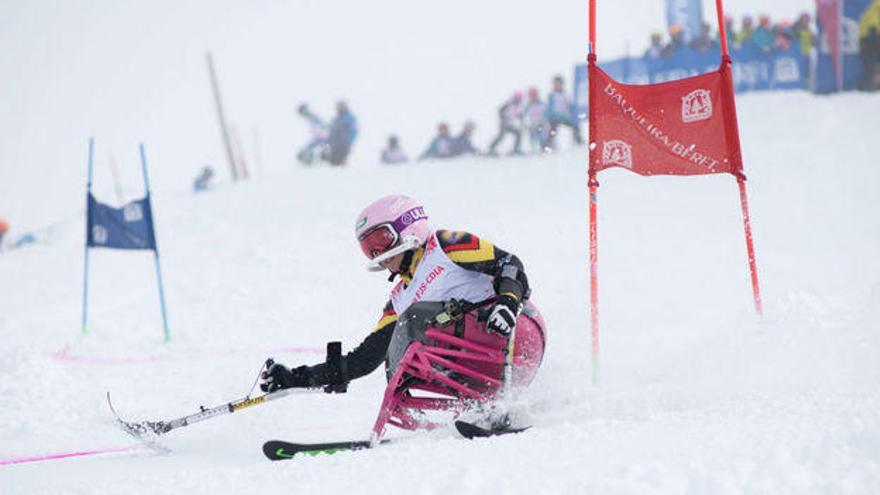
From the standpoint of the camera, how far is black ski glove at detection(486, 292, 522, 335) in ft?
13.3

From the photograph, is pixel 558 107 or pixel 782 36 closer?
pixel 782 36

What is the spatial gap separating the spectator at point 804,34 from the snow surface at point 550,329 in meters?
1.10

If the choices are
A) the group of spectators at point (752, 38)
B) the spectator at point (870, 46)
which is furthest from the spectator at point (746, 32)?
the spectator at point (870, 46)

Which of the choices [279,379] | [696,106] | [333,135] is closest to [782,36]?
[333,135]

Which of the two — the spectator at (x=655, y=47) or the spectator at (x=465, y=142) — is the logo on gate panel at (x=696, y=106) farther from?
the spectator at (x=465, y=142)

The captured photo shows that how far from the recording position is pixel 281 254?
41.9 ft

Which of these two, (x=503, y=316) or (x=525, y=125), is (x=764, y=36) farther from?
(x=503, y=316)

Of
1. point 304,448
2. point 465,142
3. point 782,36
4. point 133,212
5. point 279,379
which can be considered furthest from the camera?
point 465,142

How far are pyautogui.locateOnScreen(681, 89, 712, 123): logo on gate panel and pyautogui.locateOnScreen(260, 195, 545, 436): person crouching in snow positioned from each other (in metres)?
1.58

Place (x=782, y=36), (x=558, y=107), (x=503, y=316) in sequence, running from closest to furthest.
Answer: (x=503, y=316) < (x=782, y=36) < (x=558, y=107)

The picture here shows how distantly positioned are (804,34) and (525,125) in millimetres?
5963

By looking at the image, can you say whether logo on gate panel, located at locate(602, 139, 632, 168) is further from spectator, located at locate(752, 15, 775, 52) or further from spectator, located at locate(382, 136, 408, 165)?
spectator, located at locate(382, 136, 408, 165)

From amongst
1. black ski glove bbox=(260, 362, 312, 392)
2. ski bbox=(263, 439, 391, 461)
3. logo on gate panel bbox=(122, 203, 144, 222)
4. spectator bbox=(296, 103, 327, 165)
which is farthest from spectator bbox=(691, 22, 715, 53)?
ski bbox=(263, 439, 391, 461)

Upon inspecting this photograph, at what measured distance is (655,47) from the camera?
17.0 metres
